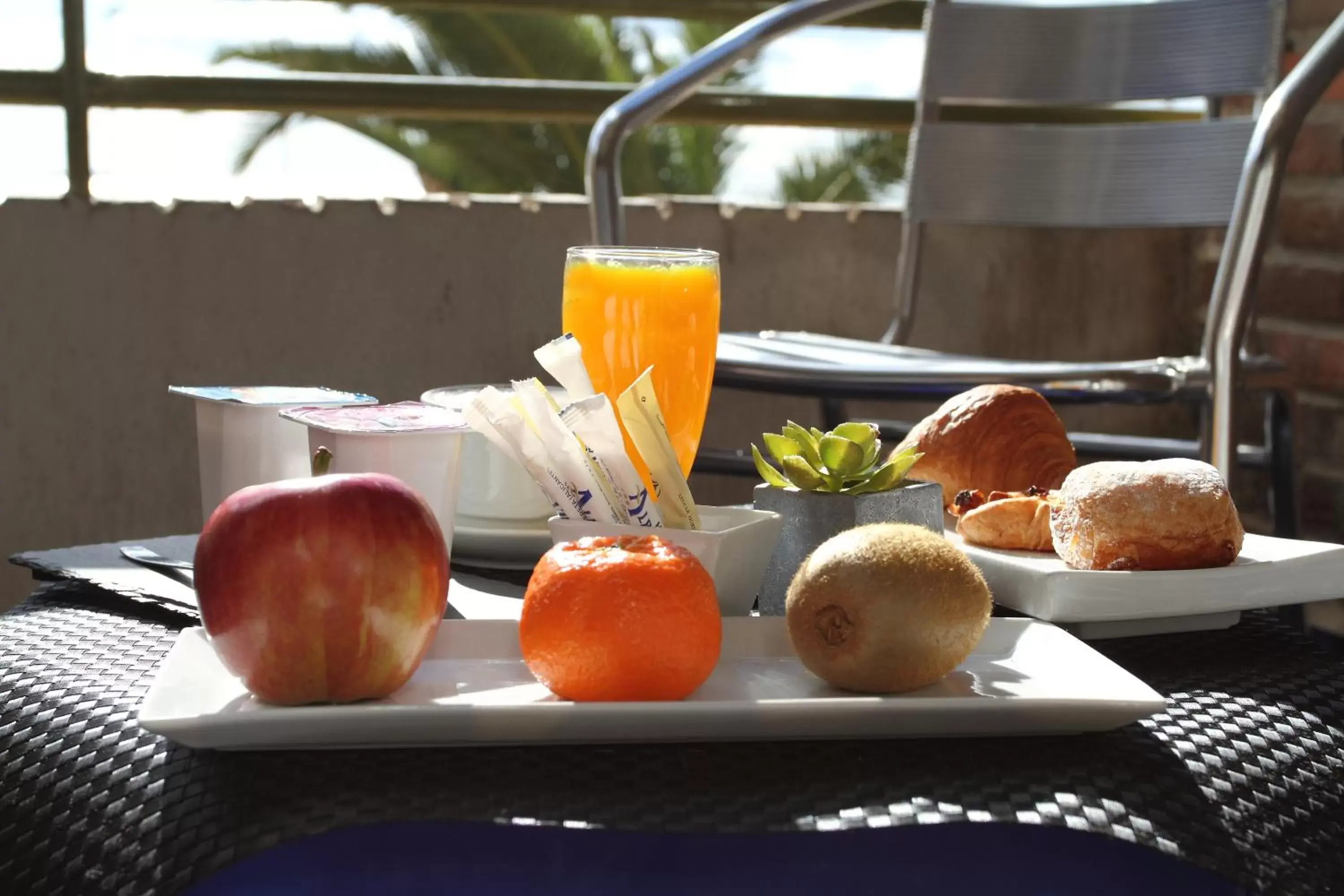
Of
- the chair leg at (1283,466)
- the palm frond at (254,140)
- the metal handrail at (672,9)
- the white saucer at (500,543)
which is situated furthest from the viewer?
the palm frond at (254,140)

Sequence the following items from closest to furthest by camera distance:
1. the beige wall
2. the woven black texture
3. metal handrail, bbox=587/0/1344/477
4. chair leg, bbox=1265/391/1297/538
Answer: the woven black texture, metal handrail, bbox=587/0/1344/477, chair leg, bbox=1265/391/1297/538, the beige wall

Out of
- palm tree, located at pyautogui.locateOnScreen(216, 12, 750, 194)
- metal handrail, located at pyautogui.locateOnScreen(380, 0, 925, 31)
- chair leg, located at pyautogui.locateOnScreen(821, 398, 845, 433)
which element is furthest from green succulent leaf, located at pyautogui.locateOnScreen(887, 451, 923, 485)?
palm tree, located at pyautogui.locateOnScreen(216, 12, 750, 194)

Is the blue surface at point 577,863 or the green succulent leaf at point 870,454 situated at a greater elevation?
the green succulent leaf at point 870,454

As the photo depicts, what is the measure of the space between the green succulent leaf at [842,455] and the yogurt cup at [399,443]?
0.18m

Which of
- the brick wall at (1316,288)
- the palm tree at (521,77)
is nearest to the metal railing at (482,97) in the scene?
the brick wall at (1316,288)

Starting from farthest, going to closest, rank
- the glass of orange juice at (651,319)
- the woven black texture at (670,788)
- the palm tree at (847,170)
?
the palm tree at (847,170), the glass of orange juice at (651,319), the woven black texture at (670,788)

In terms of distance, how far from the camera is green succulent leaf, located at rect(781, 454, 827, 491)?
27.5 inches

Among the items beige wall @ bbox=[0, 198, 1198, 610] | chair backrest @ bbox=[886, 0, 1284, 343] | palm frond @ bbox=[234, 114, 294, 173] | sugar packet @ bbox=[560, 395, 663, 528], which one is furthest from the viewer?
palm frond @ bbox=[234, 114, 294, 173]

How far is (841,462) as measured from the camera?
689 millimetres

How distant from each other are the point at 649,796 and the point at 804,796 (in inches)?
2.0

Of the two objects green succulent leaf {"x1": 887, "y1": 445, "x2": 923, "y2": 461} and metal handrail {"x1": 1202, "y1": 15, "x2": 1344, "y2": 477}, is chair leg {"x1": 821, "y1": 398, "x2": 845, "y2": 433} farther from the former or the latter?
green succulent leaf {"x1": 887, "y1": 445, "x2": 923, "y2": 461}

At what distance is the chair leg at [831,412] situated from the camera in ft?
5.67

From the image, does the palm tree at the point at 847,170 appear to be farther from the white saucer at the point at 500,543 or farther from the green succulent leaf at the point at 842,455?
the green succulent leaf at the point at 842,455

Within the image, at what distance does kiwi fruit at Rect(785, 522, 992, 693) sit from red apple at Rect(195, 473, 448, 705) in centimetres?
15
